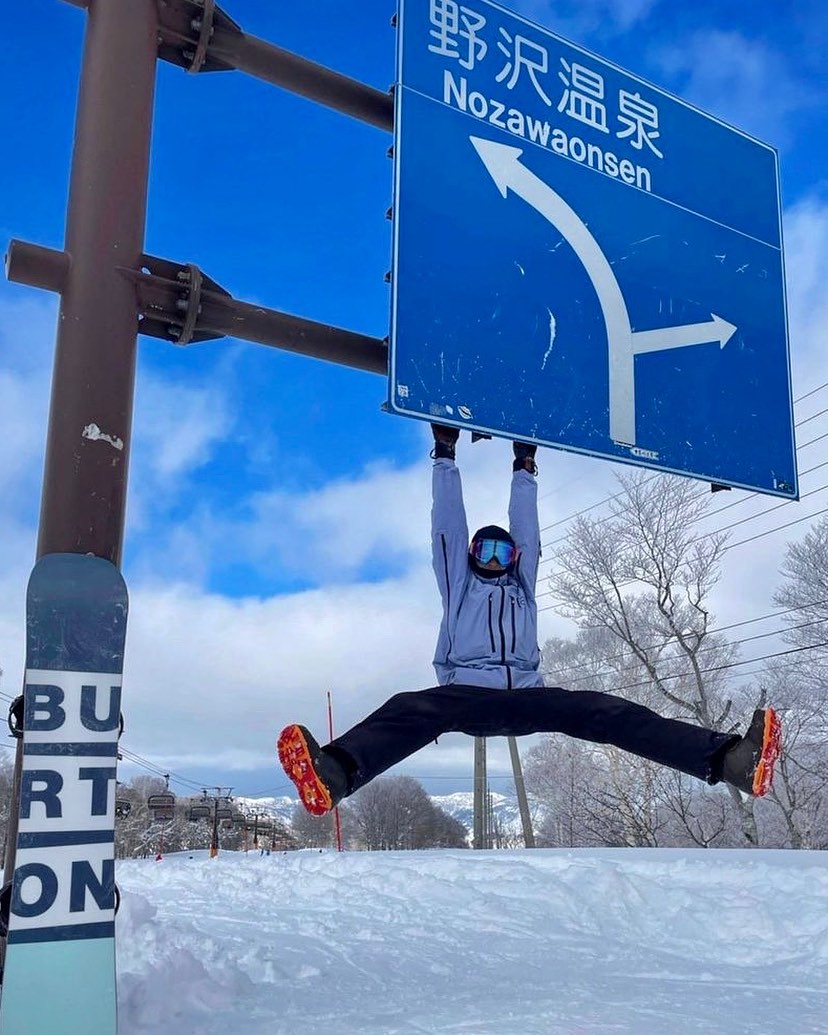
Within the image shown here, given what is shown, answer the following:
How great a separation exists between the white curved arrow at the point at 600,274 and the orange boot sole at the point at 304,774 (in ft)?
7.88

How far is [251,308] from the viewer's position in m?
4.30

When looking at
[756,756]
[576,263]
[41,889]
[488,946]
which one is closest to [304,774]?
[41,889]

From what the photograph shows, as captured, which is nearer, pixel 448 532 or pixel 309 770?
pixel 309 770

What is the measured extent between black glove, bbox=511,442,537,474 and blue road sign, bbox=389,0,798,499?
92 mm

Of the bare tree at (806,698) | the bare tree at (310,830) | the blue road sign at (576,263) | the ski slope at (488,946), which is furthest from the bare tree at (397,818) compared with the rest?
the blue road sign at (576,263)

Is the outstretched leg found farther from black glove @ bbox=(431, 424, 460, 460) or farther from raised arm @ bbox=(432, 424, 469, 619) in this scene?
black glove @ bbox=(431, 424, 460, 460)

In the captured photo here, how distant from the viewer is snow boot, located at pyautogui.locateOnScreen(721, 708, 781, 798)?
3.46 metres

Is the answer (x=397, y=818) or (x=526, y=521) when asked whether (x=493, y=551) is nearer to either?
(x=526, y=521)

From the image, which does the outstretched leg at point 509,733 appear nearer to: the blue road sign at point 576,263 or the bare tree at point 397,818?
the blue road sign at point 576,263

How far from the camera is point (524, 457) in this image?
4.59 meters

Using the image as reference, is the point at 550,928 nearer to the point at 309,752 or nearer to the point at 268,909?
the point at 268,909

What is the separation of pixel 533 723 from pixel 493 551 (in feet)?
2.58

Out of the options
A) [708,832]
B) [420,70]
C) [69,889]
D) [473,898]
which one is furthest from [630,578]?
[69,889]

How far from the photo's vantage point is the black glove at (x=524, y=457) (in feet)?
15.0
